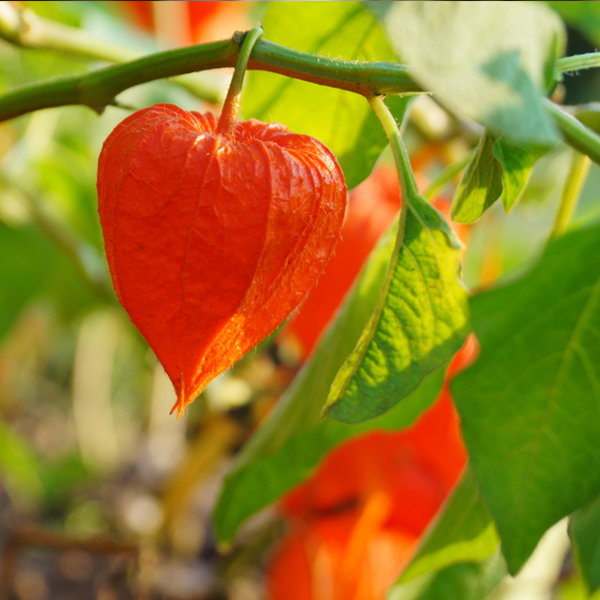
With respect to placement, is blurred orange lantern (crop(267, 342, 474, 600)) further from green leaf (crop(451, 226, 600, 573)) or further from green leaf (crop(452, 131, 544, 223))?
green leaf (crop(452, 131, 544, 223))

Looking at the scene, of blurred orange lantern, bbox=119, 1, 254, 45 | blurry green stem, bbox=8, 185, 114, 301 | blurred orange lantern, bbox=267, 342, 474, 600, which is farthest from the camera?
blurred orange lantern, bbox=119, 1, 254, 45

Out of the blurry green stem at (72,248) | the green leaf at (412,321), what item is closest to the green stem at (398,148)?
the green leaf at (412,321)

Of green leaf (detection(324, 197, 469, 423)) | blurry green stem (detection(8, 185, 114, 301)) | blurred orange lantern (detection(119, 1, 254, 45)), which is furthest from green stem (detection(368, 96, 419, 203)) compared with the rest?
blurred orange lantern (detection(119, 1, 254, 45))

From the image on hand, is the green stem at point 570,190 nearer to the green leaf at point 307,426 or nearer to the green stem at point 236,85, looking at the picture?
the green leaf at point 307,426

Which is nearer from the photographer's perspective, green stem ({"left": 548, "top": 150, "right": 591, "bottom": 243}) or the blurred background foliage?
green stem ({"left": 548, "top": 150, "right": 591, "bottom": 243})

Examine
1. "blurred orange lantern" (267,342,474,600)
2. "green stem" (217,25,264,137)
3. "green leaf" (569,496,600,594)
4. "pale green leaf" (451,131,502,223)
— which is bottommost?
"blurred orange lantern" (267,342,474,600)
